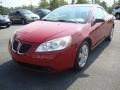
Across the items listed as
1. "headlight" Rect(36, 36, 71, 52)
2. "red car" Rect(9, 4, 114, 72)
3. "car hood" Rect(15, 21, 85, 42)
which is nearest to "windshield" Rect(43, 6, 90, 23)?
"red car" Rect(9, 4, 114, 72)

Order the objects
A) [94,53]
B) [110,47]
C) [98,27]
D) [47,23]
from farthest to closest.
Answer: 1. [110,47]
2. [94,53]
3. [98,27]
4. [47,23]

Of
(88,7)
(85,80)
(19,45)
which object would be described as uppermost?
(88,7)

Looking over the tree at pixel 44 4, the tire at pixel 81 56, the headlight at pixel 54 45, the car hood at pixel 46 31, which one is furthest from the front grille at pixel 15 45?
the tree at pixel 44 4

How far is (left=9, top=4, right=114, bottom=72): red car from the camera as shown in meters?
4.58

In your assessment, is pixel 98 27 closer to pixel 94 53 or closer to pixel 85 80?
pixel 94 53

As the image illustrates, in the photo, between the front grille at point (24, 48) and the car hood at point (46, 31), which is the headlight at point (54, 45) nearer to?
the car hood at point (46, 31)

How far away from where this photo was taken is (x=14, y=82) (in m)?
4.77

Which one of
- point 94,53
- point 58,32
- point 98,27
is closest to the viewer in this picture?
point 58,32

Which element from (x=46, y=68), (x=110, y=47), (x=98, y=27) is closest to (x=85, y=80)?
(x=46, y=68)

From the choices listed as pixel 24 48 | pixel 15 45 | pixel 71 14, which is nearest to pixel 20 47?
pixel 24 48

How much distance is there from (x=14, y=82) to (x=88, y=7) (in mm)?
3020

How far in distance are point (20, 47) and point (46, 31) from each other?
68cm

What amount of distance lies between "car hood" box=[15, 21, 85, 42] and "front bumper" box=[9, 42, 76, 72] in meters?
0.31

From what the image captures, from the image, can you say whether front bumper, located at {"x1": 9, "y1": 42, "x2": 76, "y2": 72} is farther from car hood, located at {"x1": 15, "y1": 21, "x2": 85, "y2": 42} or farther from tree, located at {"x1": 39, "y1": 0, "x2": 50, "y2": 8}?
tree, located at {"x1": 39, "y1": 0, "x2": 50, "y2": 8}
